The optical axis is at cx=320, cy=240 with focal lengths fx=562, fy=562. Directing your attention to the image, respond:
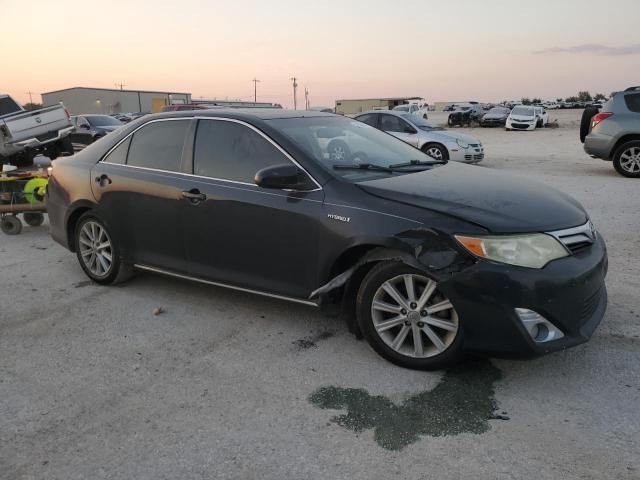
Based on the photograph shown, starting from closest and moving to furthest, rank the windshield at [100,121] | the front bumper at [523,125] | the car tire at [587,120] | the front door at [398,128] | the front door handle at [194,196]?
1. the front door handle at [194,196]
2. the car tire at [587,120]
3. the front door at [398,128]
4. the windshield at [100,121]
5. the front bumper at [523,125]

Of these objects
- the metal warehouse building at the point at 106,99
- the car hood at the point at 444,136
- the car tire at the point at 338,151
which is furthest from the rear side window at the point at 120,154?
the metal warehouse building at the point at 106,99

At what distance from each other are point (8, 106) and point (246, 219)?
14.1 meters

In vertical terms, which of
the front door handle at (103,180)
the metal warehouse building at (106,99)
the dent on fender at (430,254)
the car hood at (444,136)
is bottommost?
the metal warehouse building at (106,99)

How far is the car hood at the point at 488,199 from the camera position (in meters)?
3.26

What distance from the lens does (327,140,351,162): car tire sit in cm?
406

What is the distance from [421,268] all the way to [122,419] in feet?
6.09

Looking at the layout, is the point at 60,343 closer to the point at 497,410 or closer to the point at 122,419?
the point at 122,419

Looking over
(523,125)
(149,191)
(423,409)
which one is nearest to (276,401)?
(423,409)

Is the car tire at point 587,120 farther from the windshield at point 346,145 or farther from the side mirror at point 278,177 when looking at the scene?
the side mirror at point 278,177

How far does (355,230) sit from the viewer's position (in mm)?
3508

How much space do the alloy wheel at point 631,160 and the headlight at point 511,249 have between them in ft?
32.2

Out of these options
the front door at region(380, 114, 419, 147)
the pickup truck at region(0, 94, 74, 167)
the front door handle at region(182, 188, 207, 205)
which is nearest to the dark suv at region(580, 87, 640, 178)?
the front door at region(380, 114, 419, 147)

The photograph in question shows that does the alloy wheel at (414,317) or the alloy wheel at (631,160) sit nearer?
the alloy wheel at (414,317)

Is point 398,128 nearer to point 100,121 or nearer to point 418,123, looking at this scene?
point 418,123
